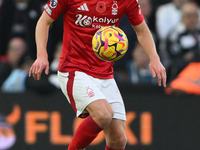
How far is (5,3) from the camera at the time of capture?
919 centimetres

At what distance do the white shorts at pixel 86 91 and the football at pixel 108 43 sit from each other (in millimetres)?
373

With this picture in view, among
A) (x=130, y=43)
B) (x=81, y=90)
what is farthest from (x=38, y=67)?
(x=130, y=43)

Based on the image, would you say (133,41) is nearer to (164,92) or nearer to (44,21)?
(164,92)

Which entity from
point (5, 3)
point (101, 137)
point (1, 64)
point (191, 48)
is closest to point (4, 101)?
point (1, 64)

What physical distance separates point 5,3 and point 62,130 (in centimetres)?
290

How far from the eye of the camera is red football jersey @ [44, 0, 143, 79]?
5.49 metres

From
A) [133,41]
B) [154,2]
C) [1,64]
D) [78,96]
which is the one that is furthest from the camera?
[154,2]

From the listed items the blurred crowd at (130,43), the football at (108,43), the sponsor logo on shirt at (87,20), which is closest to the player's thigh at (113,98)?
the football at (108,43)

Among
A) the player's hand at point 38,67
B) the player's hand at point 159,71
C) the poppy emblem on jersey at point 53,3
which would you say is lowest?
the player's hand at point 159,71

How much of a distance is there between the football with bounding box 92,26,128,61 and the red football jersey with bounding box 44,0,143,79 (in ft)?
0.90

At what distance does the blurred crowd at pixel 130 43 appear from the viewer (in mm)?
7875

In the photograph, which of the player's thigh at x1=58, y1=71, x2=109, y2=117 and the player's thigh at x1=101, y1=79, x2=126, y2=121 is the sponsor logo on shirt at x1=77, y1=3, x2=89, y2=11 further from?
the player's thigh at x1=101, y1=79, x2=126, y2=121

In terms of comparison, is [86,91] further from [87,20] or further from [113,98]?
[87,20]

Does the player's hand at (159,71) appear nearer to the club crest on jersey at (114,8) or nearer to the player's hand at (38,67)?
the club crest on jersey at (114,8)
